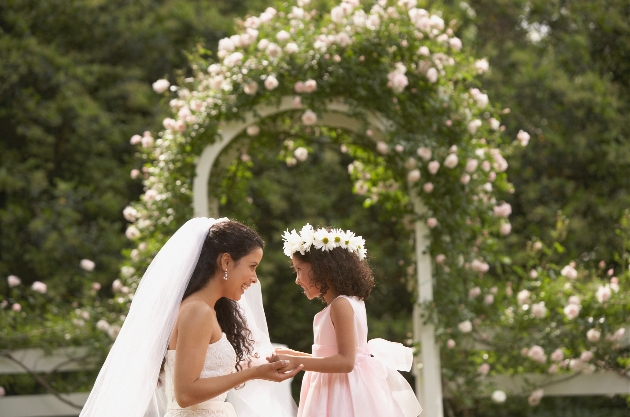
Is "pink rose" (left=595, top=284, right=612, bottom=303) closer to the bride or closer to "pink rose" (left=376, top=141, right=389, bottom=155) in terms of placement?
"pink rose" (left=376, top=141, right=389, bottom=155)

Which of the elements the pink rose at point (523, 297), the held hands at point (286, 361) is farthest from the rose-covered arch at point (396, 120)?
the held hands at point (286, 361)

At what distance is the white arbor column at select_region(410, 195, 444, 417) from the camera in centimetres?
498

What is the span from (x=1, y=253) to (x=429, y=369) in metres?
5.24

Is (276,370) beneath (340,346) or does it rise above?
beneath

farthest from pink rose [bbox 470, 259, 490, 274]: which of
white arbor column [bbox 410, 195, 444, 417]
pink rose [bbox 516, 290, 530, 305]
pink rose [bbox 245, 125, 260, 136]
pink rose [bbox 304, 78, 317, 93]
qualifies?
pink rose [bbox 245, 125, 260, 136]

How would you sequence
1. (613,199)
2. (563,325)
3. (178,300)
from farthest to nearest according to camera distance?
1. (613,199)
2. (563,325)
3. (178,300)

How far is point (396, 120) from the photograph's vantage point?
5.06 metres

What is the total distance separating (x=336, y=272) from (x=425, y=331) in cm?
217

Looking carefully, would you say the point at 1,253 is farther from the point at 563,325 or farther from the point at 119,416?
the point at 119,416

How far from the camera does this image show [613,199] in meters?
8.37

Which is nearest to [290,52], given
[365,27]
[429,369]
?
[365,27]

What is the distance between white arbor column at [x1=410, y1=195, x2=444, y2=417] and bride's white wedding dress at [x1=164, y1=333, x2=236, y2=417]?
2.55 metres

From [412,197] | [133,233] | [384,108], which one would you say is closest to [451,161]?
[412,197]

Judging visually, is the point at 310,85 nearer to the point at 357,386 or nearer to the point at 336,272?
the point at 336,272
